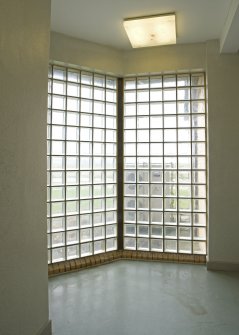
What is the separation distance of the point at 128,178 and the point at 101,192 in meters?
0.43

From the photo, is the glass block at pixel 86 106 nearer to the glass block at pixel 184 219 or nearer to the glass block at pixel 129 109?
the glass block at pixel 129 109

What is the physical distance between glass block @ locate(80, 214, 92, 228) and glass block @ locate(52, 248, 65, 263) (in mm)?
393

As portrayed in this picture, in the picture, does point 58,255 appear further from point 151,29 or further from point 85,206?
point 151,29

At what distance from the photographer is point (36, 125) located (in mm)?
1953

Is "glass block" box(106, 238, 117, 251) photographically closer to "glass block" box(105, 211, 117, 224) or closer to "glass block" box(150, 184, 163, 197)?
"glass block" box(105, 211, 117, 224)

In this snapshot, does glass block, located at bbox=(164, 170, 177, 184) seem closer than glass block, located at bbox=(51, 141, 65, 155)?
No

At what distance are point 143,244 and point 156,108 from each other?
188 cm

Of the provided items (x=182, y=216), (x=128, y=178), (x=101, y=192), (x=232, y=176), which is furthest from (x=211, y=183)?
(x=101, y=192)

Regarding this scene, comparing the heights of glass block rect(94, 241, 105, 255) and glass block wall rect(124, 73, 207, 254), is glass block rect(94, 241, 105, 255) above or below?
below

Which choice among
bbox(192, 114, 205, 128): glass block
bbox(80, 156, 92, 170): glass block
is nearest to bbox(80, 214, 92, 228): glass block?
bbox(80, 156, 92, 170): glass block

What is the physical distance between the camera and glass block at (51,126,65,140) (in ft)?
11.3

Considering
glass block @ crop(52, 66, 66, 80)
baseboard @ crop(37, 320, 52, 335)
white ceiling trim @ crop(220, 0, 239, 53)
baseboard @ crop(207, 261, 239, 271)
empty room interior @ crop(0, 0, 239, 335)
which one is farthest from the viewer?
glass block @ crop(52, 66, 66, 80)

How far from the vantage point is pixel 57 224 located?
3492 millimetres

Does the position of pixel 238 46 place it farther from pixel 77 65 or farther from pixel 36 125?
pixel 36 125
